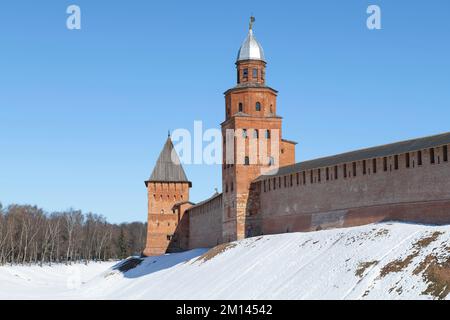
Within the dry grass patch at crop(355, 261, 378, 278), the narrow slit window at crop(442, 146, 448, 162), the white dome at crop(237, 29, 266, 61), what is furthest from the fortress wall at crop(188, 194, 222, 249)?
the dry grass patch at crop(355, 261, 378, 278)

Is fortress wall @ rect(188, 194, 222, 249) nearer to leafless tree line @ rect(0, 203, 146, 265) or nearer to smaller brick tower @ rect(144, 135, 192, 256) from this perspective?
smaller brick tower @ rect(144, 135, 192, 256)

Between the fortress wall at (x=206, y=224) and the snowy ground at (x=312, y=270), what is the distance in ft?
17.4

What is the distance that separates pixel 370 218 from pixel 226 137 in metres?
12.8

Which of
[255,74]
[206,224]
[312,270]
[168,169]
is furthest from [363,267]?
[168,169]

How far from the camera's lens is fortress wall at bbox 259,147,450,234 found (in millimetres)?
27188

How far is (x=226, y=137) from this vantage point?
41.2 metres

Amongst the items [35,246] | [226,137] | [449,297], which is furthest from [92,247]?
[449,297]

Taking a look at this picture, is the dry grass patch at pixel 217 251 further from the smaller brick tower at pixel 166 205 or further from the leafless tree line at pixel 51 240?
the leafless tree line at pixel 51 240

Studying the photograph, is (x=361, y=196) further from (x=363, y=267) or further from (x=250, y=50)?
(x=250, y=50)

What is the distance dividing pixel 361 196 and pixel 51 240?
5301 cm

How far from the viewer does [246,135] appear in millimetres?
40031

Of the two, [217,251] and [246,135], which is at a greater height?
[246,135]

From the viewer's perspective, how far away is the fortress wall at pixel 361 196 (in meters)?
27.2

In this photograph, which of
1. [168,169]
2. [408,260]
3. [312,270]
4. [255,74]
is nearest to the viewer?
[408,260]
